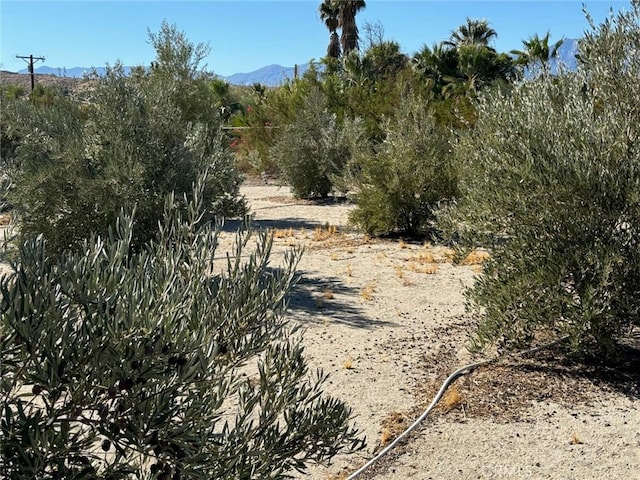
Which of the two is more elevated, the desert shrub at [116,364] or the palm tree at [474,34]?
the palm tree at [474,34]

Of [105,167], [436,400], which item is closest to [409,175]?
[105,167]

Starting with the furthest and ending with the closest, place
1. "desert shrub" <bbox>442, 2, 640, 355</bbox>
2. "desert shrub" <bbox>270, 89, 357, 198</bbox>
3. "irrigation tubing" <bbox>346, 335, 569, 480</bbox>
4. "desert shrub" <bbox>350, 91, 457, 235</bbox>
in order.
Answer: "desert shrub" <bbox>270, 89, 357, 198</bbox> → "desert shrub" <bbox>350, 91, 457, 235</bbox> → "desert shrub" <bbox>442, 2, 640, 355</bbox> → "irrigation tubing" <bbox>346, 335, 569, 480</bbox>

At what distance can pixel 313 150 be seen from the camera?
20.5m

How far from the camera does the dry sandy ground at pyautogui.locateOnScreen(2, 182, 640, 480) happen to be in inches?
186

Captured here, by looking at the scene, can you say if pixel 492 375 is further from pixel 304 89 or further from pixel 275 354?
pixel 304 89

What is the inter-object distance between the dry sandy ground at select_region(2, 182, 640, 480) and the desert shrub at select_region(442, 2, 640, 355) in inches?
18.9

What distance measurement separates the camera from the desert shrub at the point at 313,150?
20.2m

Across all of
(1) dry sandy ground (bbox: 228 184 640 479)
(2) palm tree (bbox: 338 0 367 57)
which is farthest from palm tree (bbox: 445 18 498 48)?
(1) dry sandy ground (bbox: 228 184 640 479)

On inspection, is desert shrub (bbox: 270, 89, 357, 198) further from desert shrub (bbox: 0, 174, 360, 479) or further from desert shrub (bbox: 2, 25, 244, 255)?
desert shrub (bbox: 0, 174, 360, 479)

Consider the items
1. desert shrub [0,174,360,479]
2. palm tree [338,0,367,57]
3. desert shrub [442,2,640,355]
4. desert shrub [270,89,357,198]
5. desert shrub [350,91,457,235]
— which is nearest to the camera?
desert shrub [0,174,360,479]

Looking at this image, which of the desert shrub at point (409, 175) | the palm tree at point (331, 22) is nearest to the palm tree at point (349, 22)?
the palm tree at point (331, 22)

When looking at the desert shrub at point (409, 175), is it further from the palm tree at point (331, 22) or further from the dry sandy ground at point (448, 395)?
the palm tree at point (331, 22)

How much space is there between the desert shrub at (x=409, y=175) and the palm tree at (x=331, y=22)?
32.6 meters

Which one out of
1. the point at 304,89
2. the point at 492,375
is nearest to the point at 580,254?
the point at 492,375
